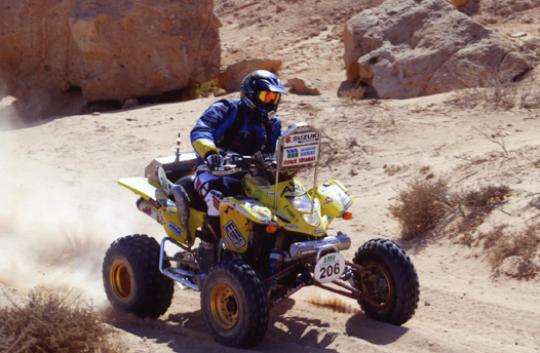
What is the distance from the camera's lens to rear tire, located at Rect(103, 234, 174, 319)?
7889mm

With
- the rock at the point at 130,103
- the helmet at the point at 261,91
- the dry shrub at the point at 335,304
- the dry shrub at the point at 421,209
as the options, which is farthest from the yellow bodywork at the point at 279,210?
the rock at the point at 130,103

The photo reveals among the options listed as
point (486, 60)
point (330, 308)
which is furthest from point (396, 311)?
point (486, 60)

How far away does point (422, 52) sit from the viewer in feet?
52.6

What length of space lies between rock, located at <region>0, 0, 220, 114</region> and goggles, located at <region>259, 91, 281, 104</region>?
10.9m

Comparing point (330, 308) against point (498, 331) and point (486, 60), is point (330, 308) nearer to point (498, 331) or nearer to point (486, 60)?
point (498, 331)

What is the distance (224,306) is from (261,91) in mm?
1669

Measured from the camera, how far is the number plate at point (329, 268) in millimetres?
6984

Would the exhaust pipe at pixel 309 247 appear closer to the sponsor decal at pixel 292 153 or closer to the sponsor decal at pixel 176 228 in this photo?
the sponsor decal at pixel 292 153

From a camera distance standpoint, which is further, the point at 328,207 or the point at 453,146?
the point at 453,146

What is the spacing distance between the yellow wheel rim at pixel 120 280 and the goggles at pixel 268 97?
186 cm

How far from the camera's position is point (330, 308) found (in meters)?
8.21

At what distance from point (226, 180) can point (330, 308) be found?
1.50m

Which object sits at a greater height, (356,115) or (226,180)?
(226,180)

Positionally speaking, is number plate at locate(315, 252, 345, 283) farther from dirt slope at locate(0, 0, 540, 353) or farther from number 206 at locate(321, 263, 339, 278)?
dirt slope at locate(0, 0, 540, 353)
